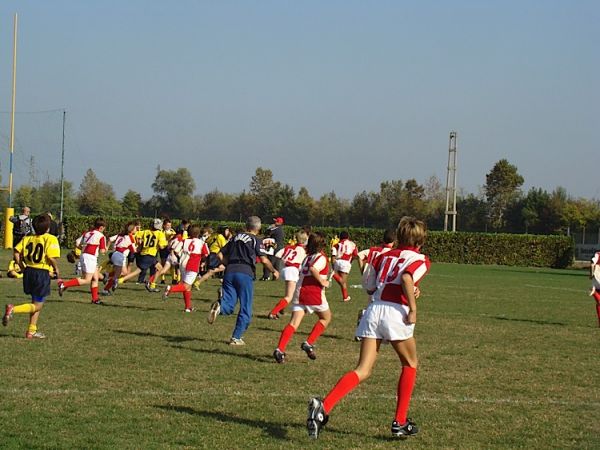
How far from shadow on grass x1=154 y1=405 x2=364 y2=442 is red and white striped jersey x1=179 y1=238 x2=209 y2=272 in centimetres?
961

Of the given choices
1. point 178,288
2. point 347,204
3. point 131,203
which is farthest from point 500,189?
point 178,288

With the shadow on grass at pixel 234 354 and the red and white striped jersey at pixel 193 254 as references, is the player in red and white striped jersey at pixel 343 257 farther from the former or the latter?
the shadow on grass at pixel 234 354

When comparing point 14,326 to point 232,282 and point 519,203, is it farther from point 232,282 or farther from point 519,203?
point 519,203

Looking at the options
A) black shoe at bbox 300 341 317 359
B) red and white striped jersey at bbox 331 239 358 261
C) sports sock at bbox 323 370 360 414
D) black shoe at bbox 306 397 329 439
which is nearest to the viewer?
black shoe at bbox 306 397 329 439

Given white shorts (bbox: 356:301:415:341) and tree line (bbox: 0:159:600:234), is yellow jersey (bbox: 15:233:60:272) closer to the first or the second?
white shorts (bbox: 356:301:415:341)

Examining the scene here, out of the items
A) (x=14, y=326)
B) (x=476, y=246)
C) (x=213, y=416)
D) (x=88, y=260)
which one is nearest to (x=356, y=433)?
(x=213, y=416)

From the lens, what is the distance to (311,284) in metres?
11.8

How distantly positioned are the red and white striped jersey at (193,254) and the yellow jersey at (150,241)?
449cm

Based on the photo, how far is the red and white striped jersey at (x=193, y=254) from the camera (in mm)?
17781

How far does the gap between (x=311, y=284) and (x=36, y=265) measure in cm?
415

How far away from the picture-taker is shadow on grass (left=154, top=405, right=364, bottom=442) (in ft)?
24.2

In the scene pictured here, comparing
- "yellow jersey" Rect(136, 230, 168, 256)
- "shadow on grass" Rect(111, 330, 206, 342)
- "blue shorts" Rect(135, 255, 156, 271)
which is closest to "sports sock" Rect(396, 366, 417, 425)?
"shadow on grass" Rect(111, 330, 206, 342)

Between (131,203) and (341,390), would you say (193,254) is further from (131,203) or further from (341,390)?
(131,203)

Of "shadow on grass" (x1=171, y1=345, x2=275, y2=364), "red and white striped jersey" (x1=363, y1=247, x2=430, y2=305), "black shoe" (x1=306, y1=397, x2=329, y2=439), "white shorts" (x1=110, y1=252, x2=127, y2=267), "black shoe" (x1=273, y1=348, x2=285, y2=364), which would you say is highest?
"red and white striped jersey" (x1=363, y1=247, x2=430, y2=305)
